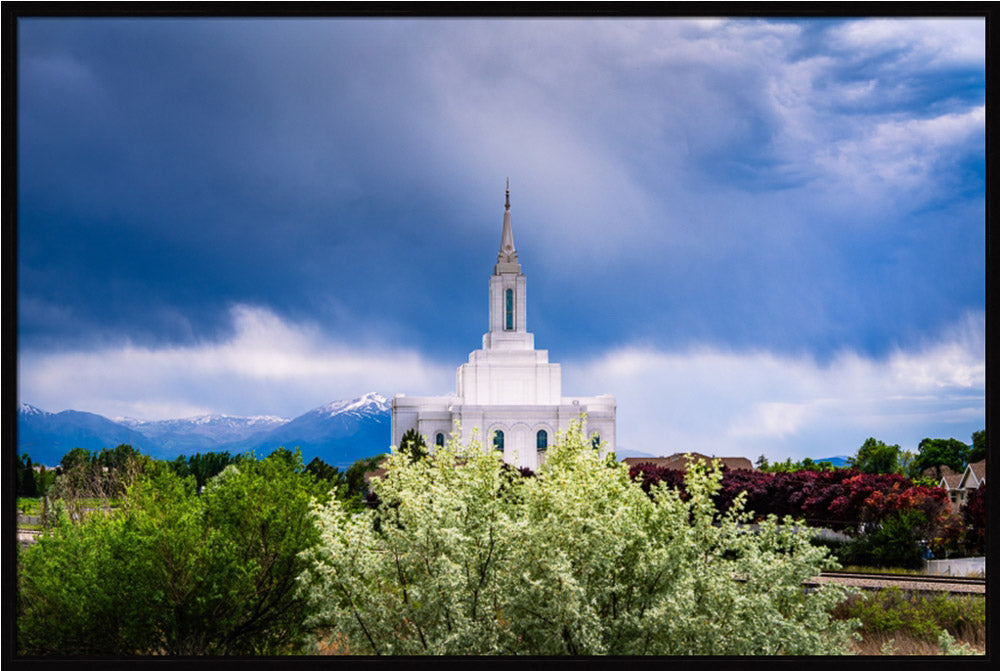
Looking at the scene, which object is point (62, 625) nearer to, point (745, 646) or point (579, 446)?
point (579, 446)

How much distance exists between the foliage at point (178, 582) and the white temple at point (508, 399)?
3392 centimetres

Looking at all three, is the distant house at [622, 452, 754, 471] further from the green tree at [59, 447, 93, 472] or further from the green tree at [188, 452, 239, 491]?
the green tree at [59, 447, 93, 472]

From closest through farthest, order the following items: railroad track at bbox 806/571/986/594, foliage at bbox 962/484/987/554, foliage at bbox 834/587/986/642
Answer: foliage at bbox 834/587/986/642, railroad track at bbox 806/571/986/594, foliage at bbox 962/484/987/554

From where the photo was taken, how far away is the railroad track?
11.2m

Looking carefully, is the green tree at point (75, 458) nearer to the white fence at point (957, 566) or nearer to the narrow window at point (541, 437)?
the white fence at point (957, 566)

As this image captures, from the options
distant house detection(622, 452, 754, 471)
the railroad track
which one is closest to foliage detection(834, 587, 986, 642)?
the railroad track

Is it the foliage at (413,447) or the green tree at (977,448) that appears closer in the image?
the foliage at (413,447)

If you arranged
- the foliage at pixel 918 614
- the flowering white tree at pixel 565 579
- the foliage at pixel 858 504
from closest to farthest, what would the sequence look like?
the flowering white tree at pixel 565 579
the foliage at pixel 918 614
the foliage at pixel 858 504

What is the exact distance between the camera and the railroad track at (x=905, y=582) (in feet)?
36.6

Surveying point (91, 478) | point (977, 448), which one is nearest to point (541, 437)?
point (977, 448)

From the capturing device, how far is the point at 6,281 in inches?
247

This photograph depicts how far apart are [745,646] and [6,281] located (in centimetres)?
606

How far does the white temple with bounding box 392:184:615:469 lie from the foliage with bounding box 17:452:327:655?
33920 millimetres

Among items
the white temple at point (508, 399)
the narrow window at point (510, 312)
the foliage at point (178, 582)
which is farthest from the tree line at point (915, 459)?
the foliage at point (178, 582)
